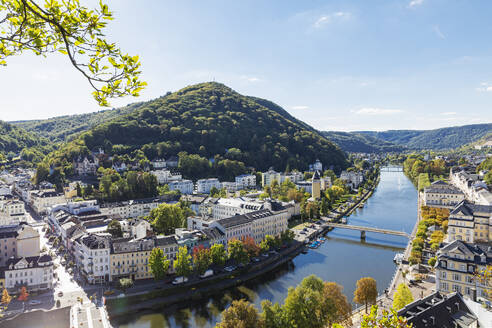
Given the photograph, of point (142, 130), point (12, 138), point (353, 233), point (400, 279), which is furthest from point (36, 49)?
point (12, 138)

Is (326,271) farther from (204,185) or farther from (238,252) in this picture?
(204,185)

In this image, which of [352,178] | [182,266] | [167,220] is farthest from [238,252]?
[352,178]

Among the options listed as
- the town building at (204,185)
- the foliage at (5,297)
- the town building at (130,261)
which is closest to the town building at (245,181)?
the town building at (204,185)

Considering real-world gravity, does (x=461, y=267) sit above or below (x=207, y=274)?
above

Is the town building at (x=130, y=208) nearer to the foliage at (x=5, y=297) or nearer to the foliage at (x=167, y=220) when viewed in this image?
the foliage at (x=167, y=220)

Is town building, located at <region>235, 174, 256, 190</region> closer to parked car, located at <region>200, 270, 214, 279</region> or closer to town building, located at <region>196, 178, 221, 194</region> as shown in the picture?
town building, located at <region>196, 178, 221, 194</region>

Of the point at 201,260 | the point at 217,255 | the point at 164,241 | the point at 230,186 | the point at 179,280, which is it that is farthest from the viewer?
the point at 230,186
